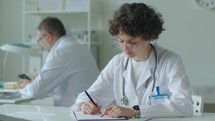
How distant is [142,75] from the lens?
6.11ft

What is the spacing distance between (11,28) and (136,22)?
2.89 metres

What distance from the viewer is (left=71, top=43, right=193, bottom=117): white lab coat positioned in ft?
5.33

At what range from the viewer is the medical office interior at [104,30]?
358 centimetres

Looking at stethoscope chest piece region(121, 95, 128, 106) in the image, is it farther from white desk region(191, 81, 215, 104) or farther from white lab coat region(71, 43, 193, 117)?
white desk region(191, 81, 215, 104)

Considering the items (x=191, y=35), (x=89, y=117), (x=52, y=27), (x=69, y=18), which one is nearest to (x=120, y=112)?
(x=89, y=117)

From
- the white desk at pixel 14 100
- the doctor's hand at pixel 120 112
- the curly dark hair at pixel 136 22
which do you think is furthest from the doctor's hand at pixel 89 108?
the white desk at pixel 14 100

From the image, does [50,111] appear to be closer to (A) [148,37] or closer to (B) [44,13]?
(A) [148,37]

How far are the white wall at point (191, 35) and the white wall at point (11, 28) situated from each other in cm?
159

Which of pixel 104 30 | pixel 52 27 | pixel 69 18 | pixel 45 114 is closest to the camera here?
pixel 45 114

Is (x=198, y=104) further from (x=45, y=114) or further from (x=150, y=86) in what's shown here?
(x=45, y=114)

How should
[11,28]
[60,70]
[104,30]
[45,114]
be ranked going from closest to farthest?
1. [45,114]
2. [60,70]
3. [104,30]
4. [11,28]

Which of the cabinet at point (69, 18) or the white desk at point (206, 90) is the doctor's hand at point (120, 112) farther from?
the cabinet at point (69, 18)

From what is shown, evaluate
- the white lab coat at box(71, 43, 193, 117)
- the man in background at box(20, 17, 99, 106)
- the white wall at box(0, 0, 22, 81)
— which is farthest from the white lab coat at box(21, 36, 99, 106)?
the white wall at box(0, 0, 22, 81)

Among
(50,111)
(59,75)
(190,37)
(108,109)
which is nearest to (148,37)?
(108,109)
